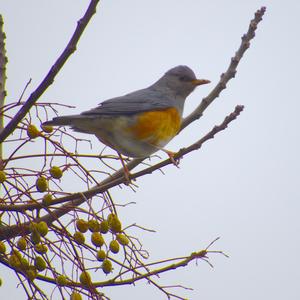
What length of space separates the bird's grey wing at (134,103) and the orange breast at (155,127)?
110mm

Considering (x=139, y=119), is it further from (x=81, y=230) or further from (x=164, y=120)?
(x=81, y=230)

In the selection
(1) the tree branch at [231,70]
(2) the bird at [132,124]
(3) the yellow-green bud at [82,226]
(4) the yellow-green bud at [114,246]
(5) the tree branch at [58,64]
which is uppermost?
(2) the bird at [132,124]

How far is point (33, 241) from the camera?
2.78 metres

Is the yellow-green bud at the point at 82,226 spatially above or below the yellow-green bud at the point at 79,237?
above

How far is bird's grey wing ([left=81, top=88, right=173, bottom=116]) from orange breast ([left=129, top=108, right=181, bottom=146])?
110 mm

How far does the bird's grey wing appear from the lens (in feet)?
16.5

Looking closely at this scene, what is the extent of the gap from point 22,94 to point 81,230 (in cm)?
90

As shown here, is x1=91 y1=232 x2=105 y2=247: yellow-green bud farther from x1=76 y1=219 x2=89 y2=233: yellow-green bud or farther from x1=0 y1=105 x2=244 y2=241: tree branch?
x1=0 y1=105 x2=244 y2=241: tree branch

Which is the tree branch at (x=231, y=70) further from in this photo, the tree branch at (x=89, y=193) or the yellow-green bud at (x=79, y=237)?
the yellow-green bud at (x=79, y=237)

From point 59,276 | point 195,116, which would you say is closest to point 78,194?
point 59,276

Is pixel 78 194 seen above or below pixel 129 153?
below

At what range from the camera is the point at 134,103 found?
5414mm

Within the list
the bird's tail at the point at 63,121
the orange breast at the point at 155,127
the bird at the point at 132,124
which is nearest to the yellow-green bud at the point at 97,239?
the bird's tail at the point at 63,121

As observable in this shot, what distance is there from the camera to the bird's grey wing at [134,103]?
16.5 ft
